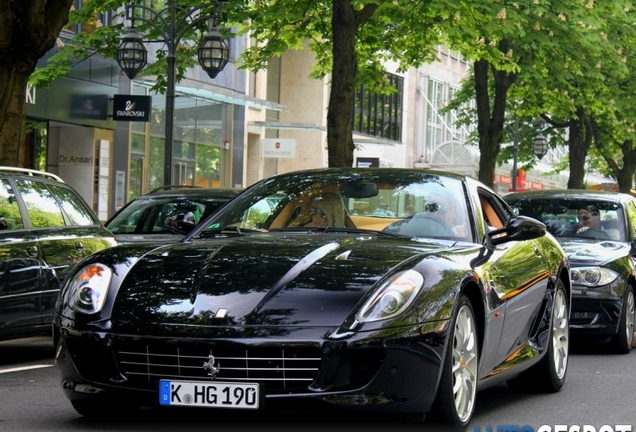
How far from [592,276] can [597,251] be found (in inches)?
18.8

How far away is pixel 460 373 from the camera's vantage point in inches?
269

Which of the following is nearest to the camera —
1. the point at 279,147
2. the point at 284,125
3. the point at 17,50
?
the point at 17,50

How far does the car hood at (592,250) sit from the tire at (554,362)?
144 inches

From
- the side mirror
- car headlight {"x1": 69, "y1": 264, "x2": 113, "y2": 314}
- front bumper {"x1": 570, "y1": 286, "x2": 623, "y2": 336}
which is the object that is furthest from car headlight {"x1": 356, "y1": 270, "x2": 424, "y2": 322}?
front bumper {"x1": 570, "y1": 286, "x2": 623, "y2": 336}

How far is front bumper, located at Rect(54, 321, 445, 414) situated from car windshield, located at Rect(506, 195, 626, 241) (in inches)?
327

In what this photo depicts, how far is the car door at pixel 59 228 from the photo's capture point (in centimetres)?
1098

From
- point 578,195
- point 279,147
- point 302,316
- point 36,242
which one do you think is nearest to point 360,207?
point 302,316

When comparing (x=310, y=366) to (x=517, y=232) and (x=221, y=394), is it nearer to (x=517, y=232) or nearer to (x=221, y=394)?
(x=221, y=394)

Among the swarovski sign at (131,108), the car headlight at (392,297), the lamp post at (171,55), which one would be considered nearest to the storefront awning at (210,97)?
the swarovski sign at (131,108)

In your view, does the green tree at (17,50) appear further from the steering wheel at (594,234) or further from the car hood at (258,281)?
the car hood at (258,281)

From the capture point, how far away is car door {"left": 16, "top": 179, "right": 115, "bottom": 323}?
1098 cm

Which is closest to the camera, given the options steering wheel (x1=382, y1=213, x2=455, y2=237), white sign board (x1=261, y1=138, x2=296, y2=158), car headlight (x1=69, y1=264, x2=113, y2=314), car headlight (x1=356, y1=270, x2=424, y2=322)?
car headlight (x1=356, y1=270, x2=424, y2=322)

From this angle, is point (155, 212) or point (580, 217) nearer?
point (580, 217)

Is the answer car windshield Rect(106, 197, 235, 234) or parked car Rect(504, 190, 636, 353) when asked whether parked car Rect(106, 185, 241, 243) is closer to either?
car windshield Rect(106, 197, 235, 234)
